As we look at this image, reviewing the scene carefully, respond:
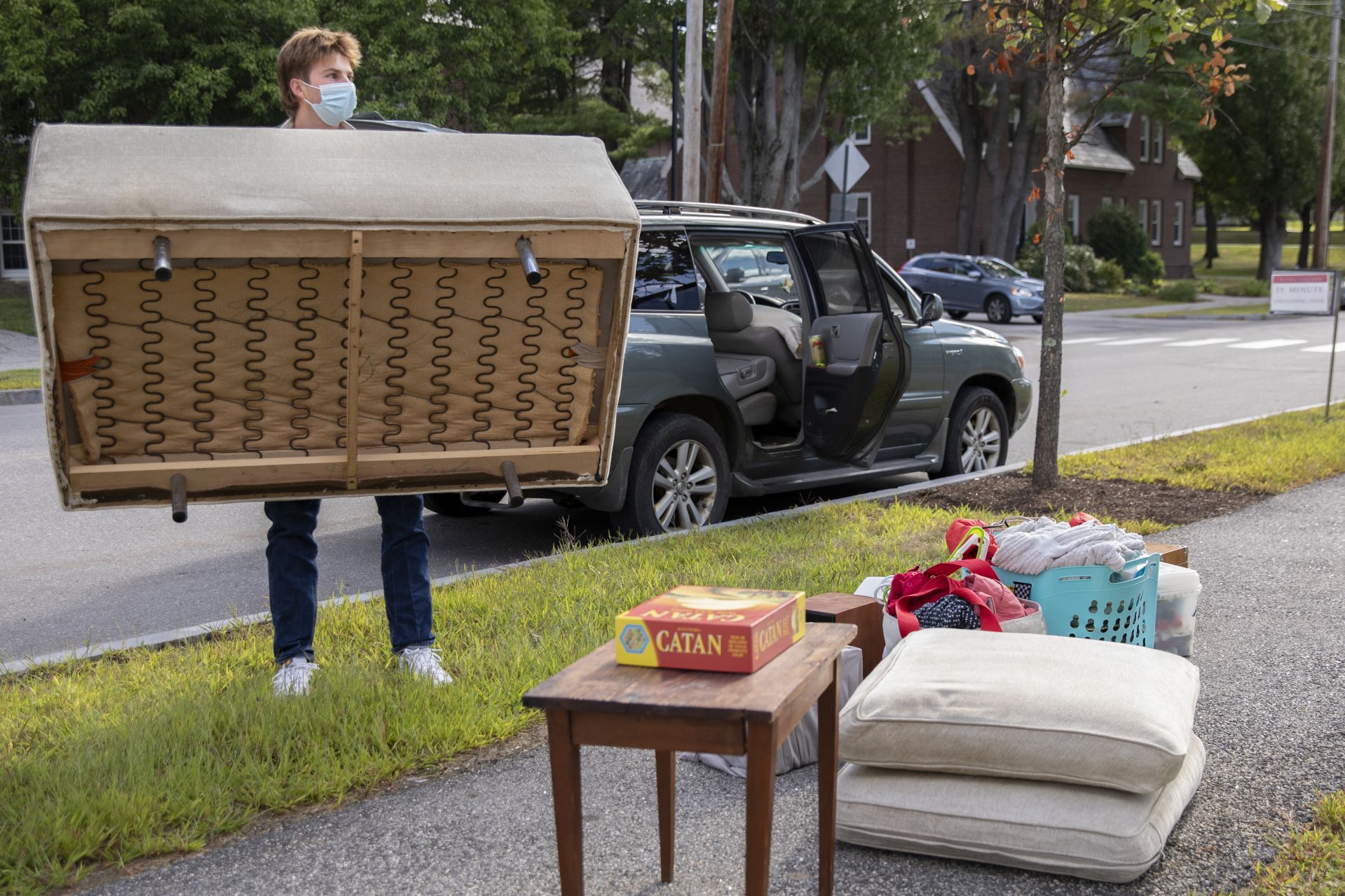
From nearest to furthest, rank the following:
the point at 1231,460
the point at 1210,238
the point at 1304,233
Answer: the point at 1231,460 < the point at 1304,233 < the point at 1210,238

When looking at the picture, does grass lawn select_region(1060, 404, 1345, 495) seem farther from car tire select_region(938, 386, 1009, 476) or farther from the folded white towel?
the folded white towel

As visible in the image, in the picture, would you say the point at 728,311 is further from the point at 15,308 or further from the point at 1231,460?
the point at 15,308

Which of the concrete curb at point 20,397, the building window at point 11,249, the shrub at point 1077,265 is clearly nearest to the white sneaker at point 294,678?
the concrete curb at point 20,397

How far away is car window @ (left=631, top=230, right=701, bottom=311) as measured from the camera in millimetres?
7129

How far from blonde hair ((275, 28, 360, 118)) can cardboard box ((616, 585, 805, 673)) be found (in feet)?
7.22

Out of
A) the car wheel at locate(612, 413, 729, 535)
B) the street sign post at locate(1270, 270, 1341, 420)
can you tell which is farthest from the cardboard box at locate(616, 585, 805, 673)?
the street sign post at locate(1270, 270, 1341, 420)

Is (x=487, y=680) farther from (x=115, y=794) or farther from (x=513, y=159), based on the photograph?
(x=513, y=159)

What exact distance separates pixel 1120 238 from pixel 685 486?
40959 millimetres

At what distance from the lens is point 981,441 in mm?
9164

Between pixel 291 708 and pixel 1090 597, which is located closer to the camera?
pixel 291 708

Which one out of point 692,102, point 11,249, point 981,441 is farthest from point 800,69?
point 11,249

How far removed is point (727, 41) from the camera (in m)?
18.9

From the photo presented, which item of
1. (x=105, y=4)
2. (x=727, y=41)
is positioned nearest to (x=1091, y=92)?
(x=727, y=41)

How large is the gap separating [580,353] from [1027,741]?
63.3 inches
